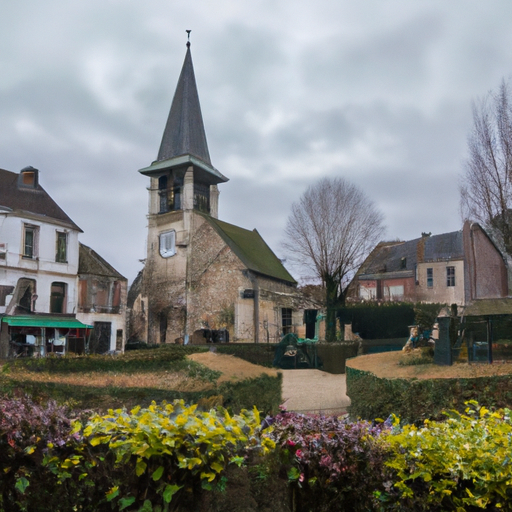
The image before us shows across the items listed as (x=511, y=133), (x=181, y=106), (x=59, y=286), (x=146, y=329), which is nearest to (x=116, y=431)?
(x=511, y=133)

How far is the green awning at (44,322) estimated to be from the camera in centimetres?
2798

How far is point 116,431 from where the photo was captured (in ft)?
11.1

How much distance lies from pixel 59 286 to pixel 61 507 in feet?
96.8

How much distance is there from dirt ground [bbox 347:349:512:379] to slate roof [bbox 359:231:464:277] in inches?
930

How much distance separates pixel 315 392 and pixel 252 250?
24152 mm

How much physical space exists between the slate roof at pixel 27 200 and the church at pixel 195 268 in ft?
24.1

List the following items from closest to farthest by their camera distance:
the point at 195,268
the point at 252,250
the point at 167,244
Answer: the point at 195,268 < the point at 167,244 < the point at 252,250

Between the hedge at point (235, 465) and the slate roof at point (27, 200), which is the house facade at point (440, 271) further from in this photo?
the hedge at point (235, 465)

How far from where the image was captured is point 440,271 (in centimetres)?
4191

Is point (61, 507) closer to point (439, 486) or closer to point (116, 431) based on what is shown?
point (116, 431)

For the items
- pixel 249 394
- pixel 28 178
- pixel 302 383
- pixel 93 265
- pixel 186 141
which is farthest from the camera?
pixel 186 141

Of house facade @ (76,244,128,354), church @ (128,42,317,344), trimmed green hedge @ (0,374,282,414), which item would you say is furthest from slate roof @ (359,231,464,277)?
trimmed green hedge @ (0,374,282,414)

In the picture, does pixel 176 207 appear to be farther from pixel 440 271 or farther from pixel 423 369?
pixel 423 369

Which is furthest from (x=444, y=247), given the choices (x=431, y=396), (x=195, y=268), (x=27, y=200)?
(x=431, y=396)
